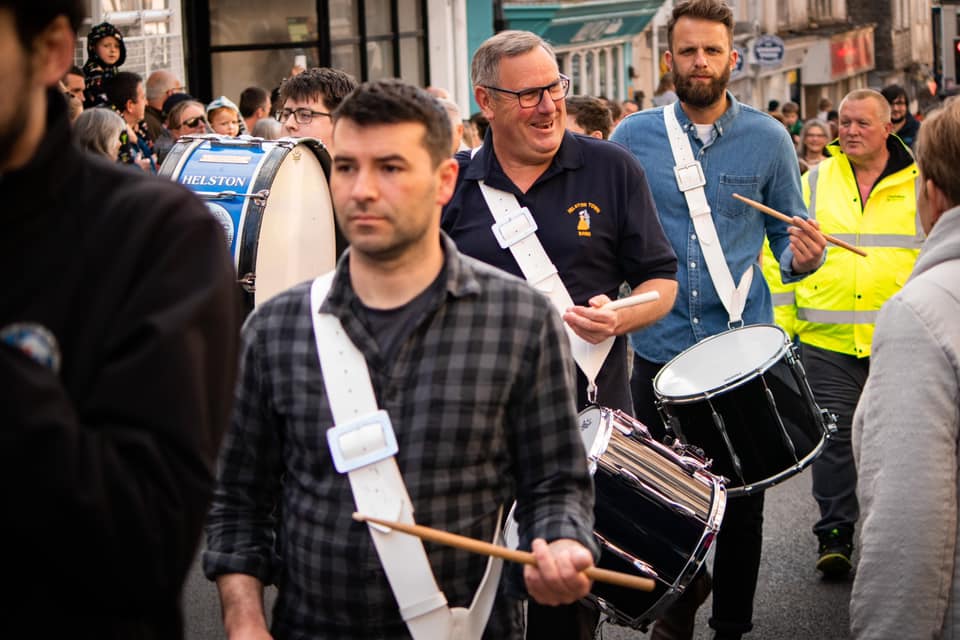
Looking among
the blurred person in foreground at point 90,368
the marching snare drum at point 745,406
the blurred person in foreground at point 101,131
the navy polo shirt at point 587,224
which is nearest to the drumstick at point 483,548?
the blurred person in foreground at point 90,368

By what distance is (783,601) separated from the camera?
20.9ft

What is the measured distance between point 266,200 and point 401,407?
3.07 meters

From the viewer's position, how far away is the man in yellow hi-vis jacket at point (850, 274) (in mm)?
6898

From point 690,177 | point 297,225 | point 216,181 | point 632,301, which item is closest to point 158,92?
point 297,225

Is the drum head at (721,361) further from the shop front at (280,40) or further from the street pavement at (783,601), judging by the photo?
the shop front at (280,40)

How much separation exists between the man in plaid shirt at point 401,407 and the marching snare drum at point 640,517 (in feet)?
3.51

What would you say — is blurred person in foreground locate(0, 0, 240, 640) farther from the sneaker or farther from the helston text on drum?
the sneaker

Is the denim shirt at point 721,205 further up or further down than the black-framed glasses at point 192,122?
further down

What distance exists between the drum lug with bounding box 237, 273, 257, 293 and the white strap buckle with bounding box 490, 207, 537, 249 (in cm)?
146

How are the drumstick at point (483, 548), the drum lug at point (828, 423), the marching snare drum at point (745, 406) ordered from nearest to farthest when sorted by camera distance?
the drumstick at point (483, 548), the marching snare drum at point (745, 406), the drum lug at point (828, 423)

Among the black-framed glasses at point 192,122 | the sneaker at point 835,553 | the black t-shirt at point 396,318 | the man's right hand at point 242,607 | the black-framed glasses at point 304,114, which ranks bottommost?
the sneaker at point 835,553

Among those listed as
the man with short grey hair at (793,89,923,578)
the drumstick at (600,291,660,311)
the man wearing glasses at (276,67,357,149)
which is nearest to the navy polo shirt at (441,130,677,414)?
the drumstick at (600,291,660,311)

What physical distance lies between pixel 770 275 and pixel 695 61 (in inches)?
60.9

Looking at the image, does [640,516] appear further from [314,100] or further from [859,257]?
[859,257]
